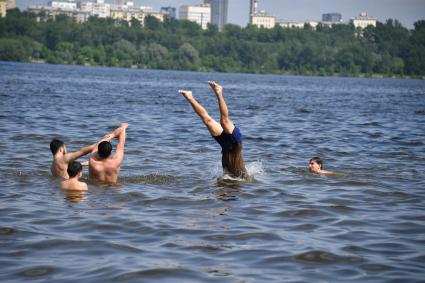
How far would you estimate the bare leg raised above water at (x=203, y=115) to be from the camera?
41.2 feet

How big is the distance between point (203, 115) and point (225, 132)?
0.61 meters

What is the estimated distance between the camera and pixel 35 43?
163875 millimetres

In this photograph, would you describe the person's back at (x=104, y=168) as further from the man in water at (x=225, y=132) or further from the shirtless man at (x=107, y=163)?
the man in water at (x=225, y=132)

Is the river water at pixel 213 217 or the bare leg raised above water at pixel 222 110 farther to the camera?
the bare leg raised above water at pixel 222 110

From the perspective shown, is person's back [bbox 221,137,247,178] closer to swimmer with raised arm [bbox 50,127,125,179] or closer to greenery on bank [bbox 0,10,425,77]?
swimmer with raised arm [bbox 50,127,125,179]

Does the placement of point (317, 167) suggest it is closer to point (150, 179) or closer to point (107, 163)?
point (150, 179)

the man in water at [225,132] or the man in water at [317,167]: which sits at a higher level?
the man in water at [225,132]

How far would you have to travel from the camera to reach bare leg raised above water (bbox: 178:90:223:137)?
12.5 meters

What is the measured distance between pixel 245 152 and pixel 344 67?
174 metres

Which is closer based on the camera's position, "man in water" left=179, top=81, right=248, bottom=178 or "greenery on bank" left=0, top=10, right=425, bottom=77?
"man in water" left=179, top=81, right=248, bottom=178

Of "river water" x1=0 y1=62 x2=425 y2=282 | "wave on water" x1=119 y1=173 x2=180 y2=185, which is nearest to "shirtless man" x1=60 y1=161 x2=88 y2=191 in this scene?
"river water" x1=0 y1=62 x2=425 y2=282

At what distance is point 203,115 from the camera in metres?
12.6

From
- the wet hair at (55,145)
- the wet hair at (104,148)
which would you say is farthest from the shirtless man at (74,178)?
the wet hair at (55,145)

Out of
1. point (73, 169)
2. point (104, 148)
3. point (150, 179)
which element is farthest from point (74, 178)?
point (150, 179)
